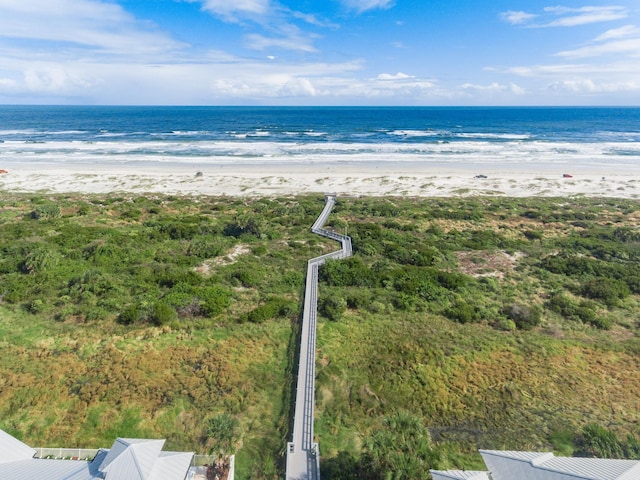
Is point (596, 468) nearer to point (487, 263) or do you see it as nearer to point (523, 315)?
point (523, 315)

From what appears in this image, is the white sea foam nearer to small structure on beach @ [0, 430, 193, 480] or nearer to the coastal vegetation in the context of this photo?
the coastal vegetation

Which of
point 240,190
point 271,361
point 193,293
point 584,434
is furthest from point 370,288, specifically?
point 240,190

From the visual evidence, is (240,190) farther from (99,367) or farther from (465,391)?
(465,391)

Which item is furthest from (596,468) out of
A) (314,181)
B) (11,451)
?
(314,181)

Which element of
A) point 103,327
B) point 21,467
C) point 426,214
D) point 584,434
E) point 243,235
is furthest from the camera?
point 426,214

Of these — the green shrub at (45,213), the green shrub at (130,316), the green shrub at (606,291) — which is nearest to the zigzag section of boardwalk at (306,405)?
the green shrub at (130,316)

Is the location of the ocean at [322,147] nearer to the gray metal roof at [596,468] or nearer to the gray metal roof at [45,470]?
the gray metal roof at [45,470]

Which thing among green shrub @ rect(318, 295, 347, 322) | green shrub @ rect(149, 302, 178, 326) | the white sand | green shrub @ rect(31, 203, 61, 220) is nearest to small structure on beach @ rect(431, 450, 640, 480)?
green shrub @ rect(318, 295, 347, 322)
